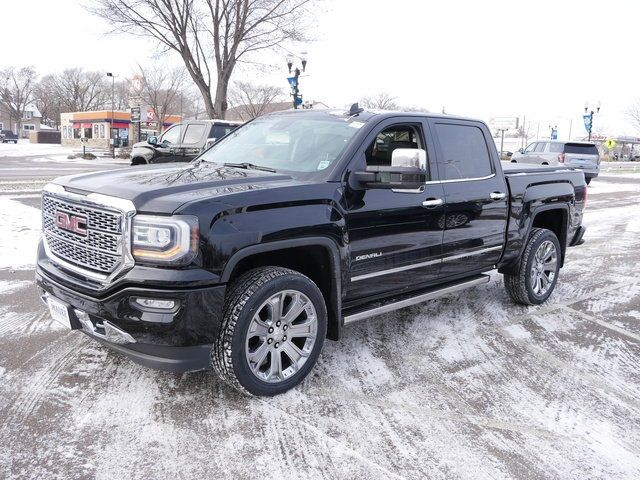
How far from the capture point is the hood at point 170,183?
2.97m

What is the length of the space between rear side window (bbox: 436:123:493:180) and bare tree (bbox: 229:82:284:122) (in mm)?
49572

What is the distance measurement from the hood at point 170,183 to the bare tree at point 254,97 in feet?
165

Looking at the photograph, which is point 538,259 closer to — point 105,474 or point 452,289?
point 452,289

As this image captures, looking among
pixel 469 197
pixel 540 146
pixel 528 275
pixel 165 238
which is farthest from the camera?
pixel 540 146

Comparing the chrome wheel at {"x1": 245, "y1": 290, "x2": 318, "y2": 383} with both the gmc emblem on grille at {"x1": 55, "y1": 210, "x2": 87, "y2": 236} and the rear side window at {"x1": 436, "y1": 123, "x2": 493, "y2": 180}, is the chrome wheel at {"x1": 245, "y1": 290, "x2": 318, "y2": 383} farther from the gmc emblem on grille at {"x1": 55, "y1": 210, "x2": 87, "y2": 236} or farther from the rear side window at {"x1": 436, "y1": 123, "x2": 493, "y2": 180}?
the rear side window at {"x1": 436, "y1": 123, "x2": 493, "y2": 180}

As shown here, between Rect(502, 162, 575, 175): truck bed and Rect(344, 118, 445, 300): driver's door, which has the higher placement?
Rect(502, 162, 575, 175): truck bed

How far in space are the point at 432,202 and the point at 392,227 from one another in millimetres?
490

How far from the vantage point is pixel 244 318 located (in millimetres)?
3080

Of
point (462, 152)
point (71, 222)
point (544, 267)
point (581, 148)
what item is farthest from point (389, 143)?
Answer: point (581, 148)

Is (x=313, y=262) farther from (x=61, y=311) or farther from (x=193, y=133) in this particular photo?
(x=193, y=133)

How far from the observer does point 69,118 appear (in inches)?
2490

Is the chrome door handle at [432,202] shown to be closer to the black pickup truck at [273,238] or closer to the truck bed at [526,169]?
the black pickup truck at [273,238]

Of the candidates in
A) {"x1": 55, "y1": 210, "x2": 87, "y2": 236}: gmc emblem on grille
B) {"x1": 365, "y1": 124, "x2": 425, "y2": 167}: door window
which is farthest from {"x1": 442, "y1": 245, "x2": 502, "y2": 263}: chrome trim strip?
{"x1": 55, "y1": 210, "x2": 87, "y2": 236}: gmc emblem on grille

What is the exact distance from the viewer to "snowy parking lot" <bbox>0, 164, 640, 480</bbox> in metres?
2.73
